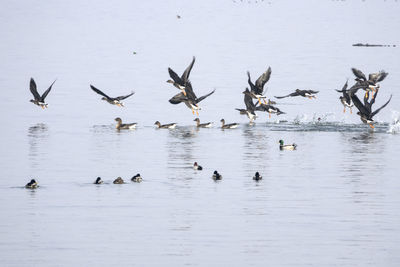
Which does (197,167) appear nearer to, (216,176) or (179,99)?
(216,176)

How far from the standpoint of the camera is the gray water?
781 inches

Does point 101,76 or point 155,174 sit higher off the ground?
point 101,76

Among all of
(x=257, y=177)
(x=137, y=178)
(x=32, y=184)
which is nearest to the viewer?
(x=32, y=184)

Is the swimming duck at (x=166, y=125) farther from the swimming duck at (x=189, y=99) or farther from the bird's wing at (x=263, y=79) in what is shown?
the bird's wing at (x=263, y=79)

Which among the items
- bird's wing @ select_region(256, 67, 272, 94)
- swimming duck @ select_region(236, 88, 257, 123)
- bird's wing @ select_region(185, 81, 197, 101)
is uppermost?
bird's wing @ select_region(256, 67, 272, 94)

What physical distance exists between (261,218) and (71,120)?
21.0m

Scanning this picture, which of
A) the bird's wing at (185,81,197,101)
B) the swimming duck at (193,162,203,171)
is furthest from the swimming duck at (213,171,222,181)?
the bird's wing at (185,81,197,101)

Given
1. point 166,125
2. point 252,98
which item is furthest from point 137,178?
point 252,98

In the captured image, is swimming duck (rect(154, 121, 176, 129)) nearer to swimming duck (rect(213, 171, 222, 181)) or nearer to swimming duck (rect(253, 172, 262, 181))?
swimming duck (rect(213, 171, 222, 181))

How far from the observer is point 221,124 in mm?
41656

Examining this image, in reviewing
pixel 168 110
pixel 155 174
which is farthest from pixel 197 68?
pixel 155 174

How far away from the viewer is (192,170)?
29.4 m

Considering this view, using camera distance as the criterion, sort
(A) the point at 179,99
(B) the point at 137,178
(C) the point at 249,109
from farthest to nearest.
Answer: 1. (A) the point at 179,99
2. (C) the point at 249,109
3. (B) the point at 137,178

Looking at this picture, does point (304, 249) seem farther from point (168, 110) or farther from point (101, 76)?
point (101, 76)
